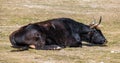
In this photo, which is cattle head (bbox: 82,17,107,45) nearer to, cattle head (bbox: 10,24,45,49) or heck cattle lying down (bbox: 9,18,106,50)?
heck cattle lying down (bbox: 9,18,106,50)

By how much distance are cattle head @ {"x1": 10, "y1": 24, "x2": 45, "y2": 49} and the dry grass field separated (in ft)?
0.82

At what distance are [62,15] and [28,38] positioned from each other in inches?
530

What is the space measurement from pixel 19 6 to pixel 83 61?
18591mm

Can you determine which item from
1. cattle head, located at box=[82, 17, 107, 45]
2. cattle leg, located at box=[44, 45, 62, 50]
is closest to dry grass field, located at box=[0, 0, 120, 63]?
cattle leg, located at box=[44, 45, 62, 50]

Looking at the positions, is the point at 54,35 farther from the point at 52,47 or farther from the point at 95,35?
the point at 95,35

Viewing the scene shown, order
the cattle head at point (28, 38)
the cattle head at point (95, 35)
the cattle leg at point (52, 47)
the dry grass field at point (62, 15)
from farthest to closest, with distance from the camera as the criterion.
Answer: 1. the cattle head at point (95, 35)
2. the cattle leg at point (52, 47)
3. the cattle head at point (28, 38)
4. the dry grass field at point (62, 15)

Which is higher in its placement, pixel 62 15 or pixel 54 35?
pixel 54 35

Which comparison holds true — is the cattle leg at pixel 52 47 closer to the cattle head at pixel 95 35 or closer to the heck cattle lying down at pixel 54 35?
the heck cattle lying down at pixel 54 35

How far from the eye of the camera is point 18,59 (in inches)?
596

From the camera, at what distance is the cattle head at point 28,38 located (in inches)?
651

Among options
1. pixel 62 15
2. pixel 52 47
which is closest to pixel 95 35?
pixel 52 47

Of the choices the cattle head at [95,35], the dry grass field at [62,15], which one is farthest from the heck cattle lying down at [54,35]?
the dry grass field at [62,15]

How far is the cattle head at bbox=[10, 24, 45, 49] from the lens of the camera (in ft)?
54.2

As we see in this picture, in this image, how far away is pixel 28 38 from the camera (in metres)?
16.5
